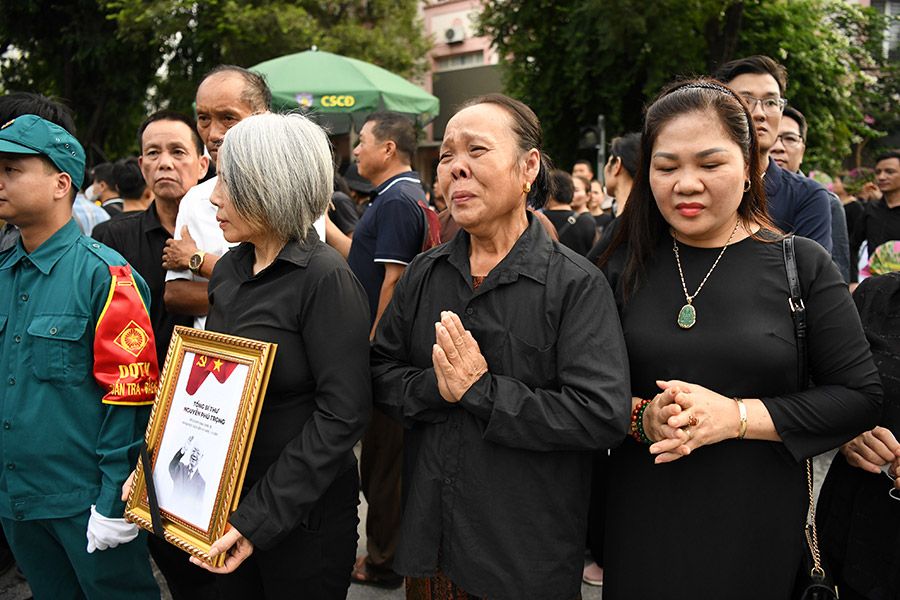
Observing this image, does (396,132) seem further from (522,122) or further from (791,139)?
(791,139)

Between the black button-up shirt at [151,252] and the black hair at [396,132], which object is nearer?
the black button-up shirt at [151,252]

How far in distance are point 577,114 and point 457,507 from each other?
1479 cm

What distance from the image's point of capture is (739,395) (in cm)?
185

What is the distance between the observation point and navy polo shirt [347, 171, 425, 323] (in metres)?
3.60

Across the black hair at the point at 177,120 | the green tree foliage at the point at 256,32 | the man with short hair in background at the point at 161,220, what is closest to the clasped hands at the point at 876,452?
the man with short hair in background at the point at 161,220

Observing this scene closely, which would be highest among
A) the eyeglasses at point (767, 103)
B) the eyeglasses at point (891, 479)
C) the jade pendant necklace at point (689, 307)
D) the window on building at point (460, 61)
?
the window on building at point (460, 61)

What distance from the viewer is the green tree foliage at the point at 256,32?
16.7 metres

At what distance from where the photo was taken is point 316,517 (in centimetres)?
207

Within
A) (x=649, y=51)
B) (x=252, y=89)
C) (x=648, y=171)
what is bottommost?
(x=648, y=171)

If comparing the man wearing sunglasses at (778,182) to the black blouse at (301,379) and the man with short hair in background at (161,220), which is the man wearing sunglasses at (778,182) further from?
the man with short hair in background at (161,220)

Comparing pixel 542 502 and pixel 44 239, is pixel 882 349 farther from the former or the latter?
pixel 44 239

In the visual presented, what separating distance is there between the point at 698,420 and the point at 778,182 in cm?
176

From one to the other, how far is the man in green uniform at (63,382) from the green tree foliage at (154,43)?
1533cm

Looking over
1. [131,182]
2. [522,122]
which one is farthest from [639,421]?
[131,182]
